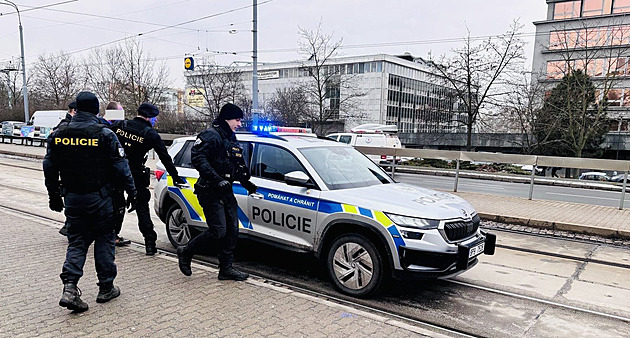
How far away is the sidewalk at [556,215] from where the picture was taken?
317 inches

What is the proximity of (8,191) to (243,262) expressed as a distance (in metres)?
8.83

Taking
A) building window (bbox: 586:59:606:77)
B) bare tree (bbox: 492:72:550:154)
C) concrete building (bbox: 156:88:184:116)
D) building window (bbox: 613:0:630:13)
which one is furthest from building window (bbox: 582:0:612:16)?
concrete building (bbox: 156:88:184:116)

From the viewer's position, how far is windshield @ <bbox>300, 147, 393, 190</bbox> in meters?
4.92

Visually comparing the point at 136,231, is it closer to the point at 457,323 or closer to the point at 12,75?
the point at 457,323

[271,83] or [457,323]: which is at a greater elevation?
[271,83]

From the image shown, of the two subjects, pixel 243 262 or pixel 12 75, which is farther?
pixel 12 75

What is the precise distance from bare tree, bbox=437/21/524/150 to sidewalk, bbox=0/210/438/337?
2853 cm

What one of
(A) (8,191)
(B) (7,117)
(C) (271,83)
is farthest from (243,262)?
(C) (271,83)

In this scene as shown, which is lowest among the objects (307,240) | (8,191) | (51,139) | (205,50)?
(8,191)

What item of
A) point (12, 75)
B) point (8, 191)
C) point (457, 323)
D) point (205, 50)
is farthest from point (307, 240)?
point (12, 75)

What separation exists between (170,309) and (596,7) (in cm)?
5647

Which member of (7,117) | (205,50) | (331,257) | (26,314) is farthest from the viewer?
(7,117)

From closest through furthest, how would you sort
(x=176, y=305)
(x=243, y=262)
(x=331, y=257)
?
(x=176, y=305), (x=331, y=257), (x=243, y=262)

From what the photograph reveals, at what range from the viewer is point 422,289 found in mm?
4867
